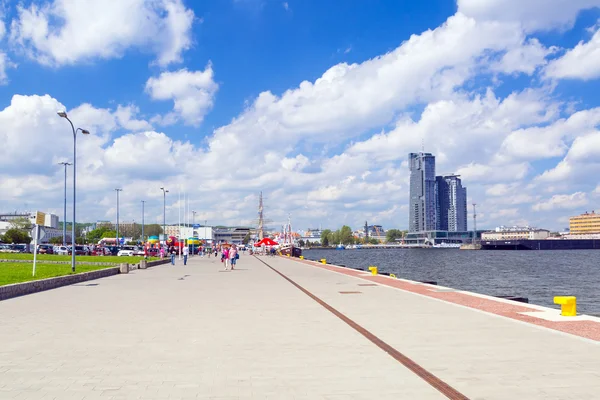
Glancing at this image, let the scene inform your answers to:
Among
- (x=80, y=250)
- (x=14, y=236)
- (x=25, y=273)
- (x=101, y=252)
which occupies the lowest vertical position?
(x=101, y=252)

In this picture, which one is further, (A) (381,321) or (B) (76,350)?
(A) (381,321)

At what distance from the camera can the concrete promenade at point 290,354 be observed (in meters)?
7.28

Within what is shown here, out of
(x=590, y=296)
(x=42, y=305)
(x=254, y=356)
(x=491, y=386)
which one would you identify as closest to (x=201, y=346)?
(x=254, y=356)

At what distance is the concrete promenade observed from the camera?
728 centimetres

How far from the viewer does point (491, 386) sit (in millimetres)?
7371

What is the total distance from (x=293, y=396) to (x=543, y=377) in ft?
11.7

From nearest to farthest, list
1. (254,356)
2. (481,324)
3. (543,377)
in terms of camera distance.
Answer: (543,377), (254,356), (481,324)

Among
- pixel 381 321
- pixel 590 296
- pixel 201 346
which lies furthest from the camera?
pixel 590 296

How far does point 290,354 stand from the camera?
9.55 metres

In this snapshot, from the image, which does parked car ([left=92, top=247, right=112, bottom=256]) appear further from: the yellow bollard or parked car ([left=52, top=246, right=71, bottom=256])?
the yellow bollard

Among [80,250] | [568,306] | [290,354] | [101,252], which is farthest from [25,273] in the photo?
[101,252]

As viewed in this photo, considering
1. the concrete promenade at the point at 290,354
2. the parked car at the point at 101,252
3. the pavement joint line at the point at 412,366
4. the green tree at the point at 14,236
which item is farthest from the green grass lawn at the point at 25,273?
the green tree at the point at 14,236

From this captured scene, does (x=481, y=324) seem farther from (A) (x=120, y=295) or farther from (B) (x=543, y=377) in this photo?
(A) (x=120, y=295)

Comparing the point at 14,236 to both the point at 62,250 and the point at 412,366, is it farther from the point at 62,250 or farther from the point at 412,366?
the point at 412,366
